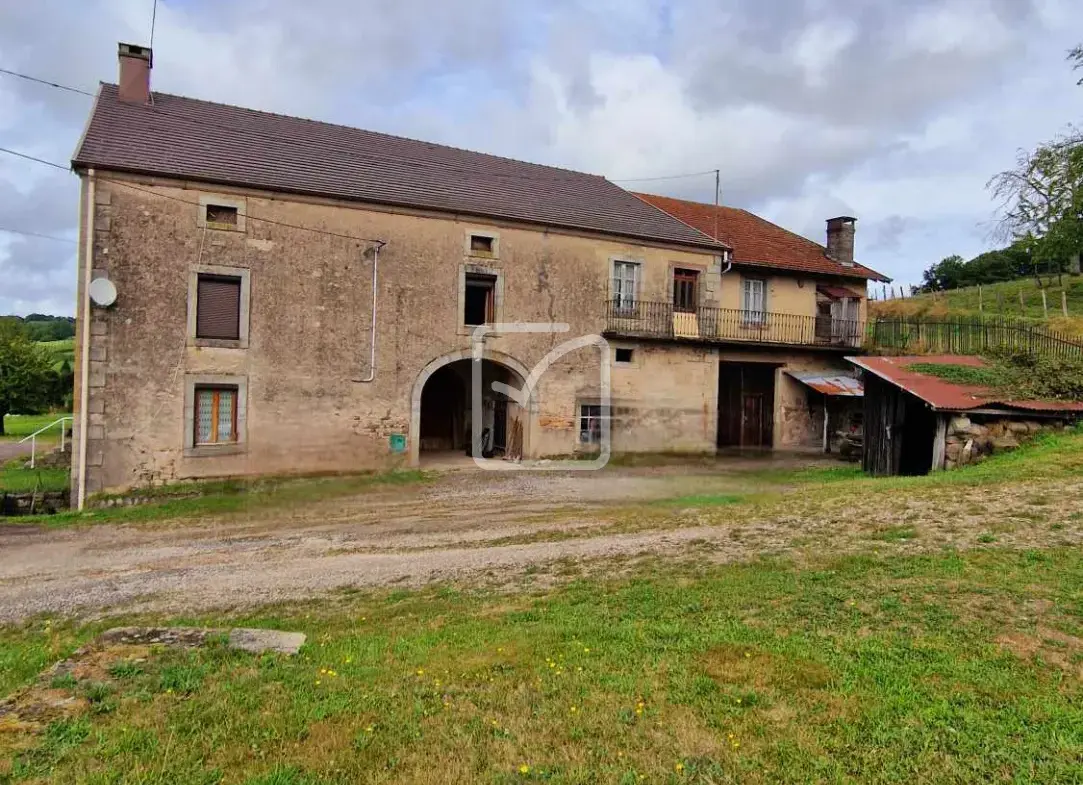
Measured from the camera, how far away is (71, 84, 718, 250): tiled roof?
14.5 m

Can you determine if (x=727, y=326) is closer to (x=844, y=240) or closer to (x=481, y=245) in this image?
(x=844, y=240)

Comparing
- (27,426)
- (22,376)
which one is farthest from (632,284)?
(27,426)

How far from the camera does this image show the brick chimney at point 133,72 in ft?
50.8

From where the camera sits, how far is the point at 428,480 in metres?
16.0

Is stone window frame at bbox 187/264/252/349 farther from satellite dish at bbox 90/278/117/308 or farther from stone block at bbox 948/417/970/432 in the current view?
stone block at bbox 948/417/970/432

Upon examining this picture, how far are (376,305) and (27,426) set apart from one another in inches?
1021

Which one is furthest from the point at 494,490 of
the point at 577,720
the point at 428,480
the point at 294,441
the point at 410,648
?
the point at 577,720

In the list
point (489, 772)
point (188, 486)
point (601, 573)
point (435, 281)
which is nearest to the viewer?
point (489, 772)

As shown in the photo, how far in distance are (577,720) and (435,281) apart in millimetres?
14063

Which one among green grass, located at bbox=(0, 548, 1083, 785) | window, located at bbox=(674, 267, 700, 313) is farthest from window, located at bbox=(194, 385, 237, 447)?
window, located at bbox=(674, 267, 700, 313)

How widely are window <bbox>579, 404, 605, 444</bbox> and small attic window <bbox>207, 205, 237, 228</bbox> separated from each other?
9918mm

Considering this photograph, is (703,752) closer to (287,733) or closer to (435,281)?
(287,733)

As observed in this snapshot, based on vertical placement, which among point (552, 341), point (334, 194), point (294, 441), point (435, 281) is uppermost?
point (334, 194)

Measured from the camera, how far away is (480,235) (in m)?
17.2
